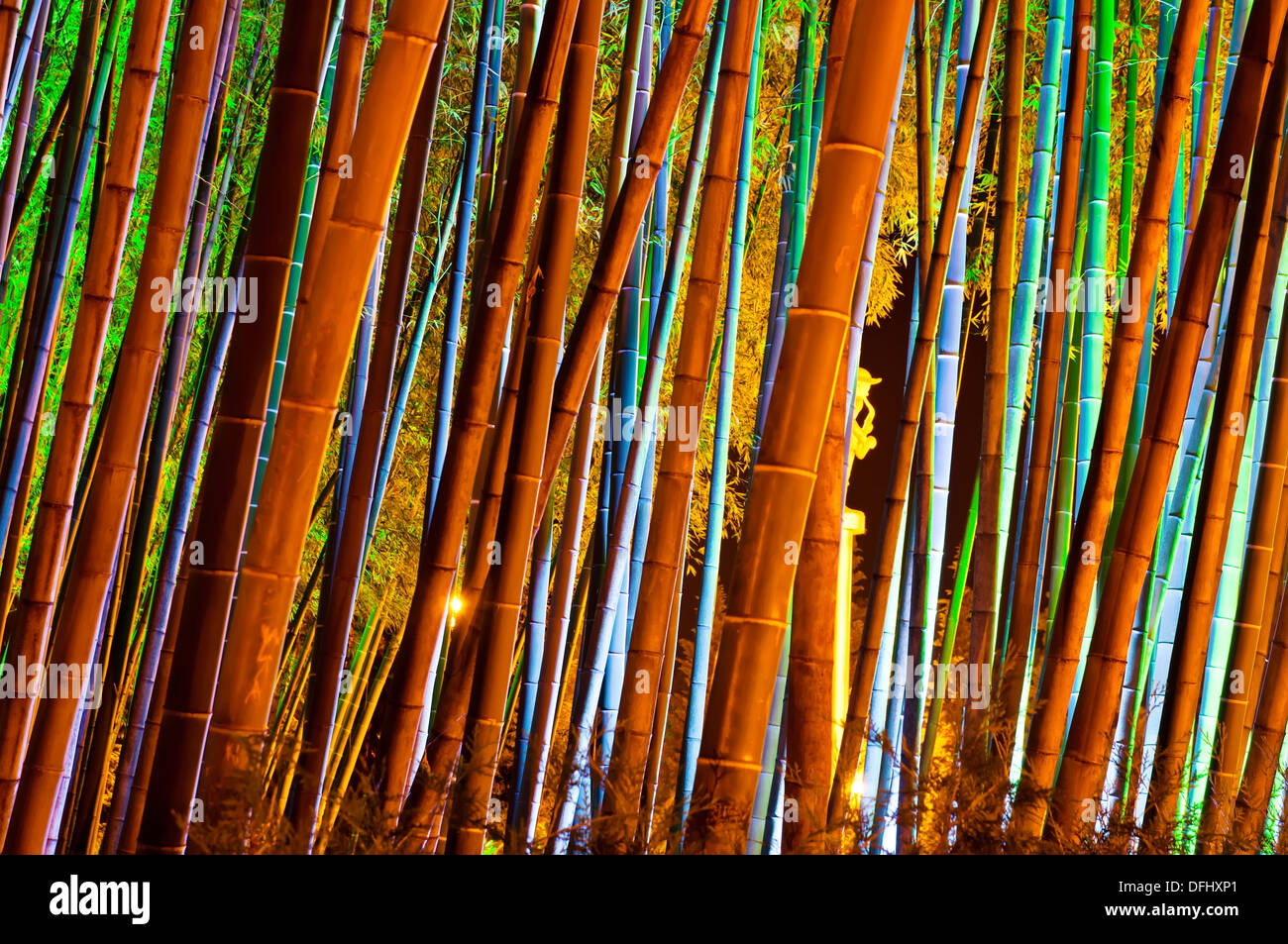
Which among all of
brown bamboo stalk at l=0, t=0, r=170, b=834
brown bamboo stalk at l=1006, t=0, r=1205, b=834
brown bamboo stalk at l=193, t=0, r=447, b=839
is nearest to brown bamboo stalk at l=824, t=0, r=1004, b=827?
brown bamboo stalk at l=1006, t=0, r=1205, b=834

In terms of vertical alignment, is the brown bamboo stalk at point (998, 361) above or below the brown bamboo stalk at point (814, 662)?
above

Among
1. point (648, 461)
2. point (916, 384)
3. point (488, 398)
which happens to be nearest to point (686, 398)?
point (916, 384)

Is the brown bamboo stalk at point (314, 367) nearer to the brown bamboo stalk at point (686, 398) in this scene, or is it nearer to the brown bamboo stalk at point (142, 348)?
the brown bamboo stalk at point (142, 348)

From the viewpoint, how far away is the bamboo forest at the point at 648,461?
165 centimetres

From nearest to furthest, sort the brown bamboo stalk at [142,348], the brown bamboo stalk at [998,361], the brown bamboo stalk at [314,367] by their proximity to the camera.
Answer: the brown bamboo stalk at [314,367] < the brown bamboo stalk at [142,348] < the brown bamboo stalk at [998,361]

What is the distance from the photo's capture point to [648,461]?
3.71 meters

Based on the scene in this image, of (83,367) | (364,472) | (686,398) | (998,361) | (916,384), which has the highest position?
(998,361)

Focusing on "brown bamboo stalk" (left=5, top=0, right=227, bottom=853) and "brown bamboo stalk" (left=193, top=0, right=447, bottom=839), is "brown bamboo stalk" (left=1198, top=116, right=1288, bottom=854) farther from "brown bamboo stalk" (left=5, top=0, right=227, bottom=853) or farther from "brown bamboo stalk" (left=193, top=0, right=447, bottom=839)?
"brown bamboo stalk" (left=5, top=0, right=227, bottom=853)

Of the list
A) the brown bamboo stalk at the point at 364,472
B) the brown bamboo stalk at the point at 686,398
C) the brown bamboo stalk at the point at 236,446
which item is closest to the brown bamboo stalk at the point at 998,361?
the brown bamboo stalk at the point at 686,398

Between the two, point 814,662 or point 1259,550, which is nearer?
point 814,662

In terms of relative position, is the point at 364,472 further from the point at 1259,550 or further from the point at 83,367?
the point at 1259,550

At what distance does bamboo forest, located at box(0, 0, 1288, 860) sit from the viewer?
165 cm
